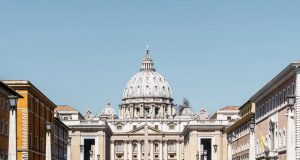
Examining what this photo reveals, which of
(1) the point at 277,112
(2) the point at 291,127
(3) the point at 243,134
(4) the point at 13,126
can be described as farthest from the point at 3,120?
(3) the point at 243,134

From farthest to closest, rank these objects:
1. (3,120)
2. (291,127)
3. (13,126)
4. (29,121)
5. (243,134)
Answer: (243,134), (29,121), (3,120), (13,126), (291,127)

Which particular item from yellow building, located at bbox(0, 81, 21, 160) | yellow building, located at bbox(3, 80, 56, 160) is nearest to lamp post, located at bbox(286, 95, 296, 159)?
yellow building, located at bbox(0, 81, 21, 160)

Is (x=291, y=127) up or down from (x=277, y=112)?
down

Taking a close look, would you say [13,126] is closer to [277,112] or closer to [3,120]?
[3,120]

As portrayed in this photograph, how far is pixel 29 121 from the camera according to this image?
78438 millimetres

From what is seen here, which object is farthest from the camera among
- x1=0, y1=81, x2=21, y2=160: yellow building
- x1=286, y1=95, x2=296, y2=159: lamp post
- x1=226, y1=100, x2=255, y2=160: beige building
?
x1=226, y1=100, x2=255, y2=160: beige building

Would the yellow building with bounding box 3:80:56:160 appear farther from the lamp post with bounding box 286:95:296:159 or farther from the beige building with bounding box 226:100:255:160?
the lamp post with bounding box 286:95:296:159

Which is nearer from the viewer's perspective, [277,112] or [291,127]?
[291,127]

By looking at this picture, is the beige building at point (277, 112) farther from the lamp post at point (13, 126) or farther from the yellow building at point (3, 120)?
the lamp post at point (13, 126)

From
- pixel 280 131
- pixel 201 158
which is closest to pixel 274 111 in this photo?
pixel 280 131

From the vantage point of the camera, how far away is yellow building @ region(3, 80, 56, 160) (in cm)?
7681

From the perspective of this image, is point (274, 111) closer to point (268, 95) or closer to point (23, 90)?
point (268, 95)

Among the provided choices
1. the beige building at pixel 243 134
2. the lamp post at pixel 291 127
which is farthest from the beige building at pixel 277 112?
the lamp post at pixel 291 127

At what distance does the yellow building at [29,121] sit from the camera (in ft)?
252
